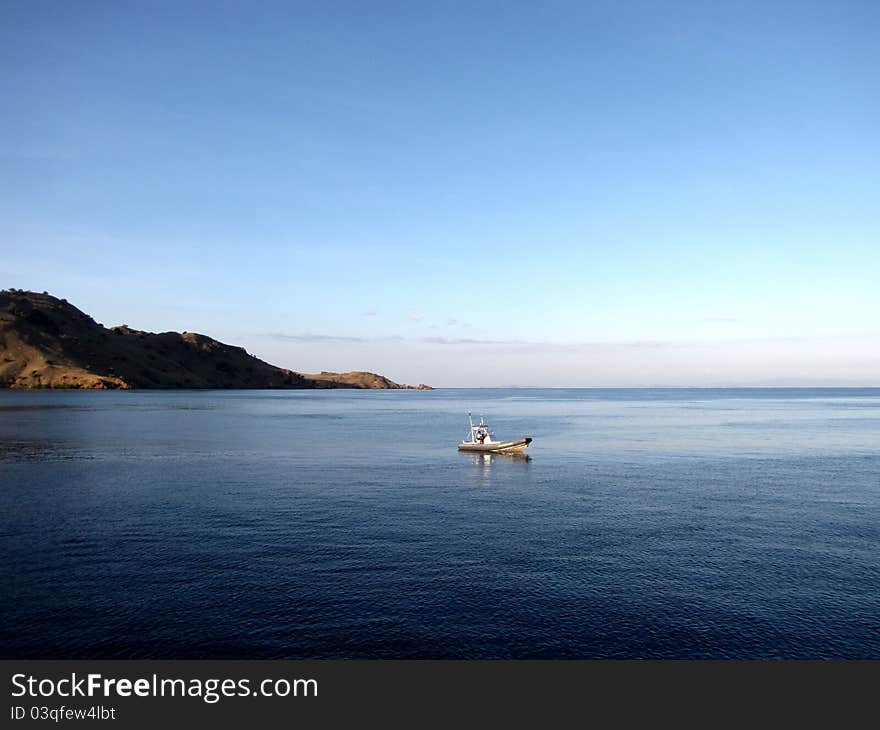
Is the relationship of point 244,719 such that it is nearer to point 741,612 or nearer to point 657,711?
point 657,711

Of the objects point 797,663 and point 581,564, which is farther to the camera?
point 581,564

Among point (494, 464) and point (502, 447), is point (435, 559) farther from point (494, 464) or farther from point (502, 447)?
point (502, 447)

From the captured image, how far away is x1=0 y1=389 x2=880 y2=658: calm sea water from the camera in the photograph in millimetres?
28547

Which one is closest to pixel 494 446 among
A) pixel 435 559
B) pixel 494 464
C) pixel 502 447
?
pixel 502 447

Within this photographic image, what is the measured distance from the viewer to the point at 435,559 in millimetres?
39750

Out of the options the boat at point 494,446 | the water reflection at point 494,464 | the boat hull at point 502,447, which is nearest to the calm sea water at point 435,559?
the water reflection at point 494,464

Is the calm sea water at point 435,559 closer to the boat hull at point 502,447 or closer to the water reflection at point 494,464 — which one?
the water reflection at point 494,464

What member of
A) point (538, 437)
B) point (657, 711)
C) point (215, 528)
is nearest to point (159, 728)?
point (657, 711)

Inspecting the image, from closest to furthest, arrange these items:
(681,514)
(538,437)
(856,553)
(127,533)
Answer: (856,553) < (127,533) < (681,514) < (538,437)

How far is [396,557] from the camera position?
40062mm

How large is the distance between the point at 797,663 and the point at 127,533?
44.5 meters

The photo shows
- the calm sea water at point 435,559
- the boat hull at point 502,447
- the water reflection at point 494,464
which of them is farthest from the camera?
the boat hull at point 502,447

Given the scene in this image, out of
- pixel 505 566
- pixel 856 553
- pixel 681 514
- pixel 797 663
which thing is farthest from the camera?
pixel 681 514

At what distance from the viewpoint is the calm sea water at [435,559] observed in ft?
93.7
